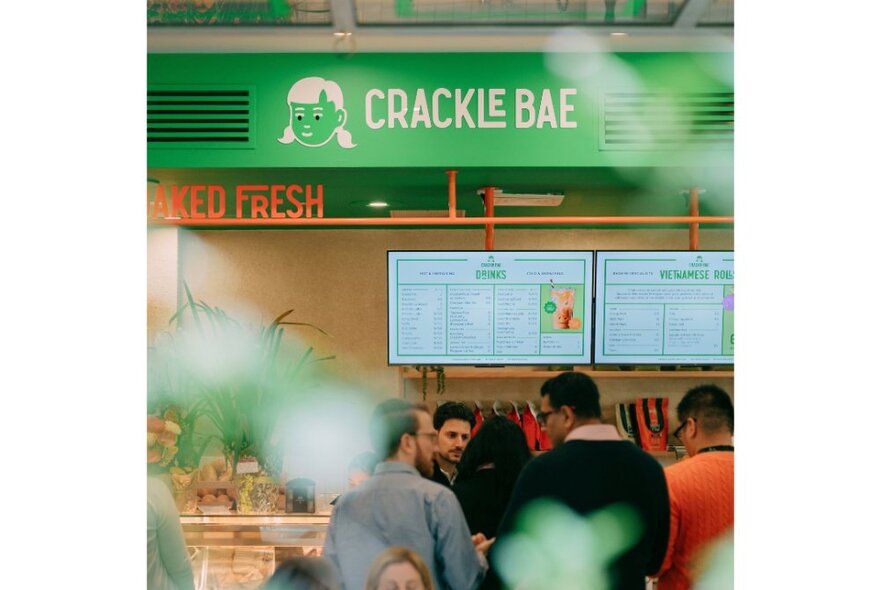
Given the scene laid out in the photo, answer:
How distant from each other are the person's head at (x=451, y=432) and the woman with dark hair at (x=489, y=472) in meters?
0.20

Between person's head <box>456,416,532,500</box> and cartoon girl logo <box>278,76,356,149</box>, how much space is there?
1.10 m

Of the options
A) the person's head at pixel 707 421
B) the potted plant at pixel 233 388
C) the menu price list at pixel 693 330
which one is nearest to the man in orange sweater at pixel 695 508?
the person's head at pixel 707 421

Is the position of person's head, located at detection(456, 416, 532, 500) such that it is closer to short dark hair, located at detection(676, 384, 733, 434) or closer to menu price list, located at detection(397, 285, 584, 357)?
menu price list, located at detection(397, 285, 584, 357)

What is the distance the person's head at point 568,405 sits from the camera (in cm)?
242

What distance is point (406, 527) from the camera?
7.66 ft

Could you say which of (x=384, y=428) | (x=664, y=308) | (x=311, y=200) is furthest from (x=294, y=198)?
(x=664, y=308)

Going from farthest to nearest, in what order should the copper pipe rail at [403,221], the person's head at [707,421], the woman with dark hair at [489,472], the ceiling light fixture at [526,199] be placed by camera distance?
the ceiling light fixture at [526,199] < the copper pipe rail at [403,221] < the person's head at [707,421] < the woman with dark hair at [489,472]

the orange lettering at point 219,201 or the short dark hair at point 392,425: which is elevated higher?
the orange lettering at point 219,201

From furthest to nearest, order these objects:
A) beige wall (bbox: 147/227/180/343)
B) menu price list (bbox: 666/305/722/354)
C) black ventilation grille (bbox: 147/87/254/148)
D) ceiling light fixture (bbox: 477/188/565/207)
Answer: beige wall (bbox: 147/227/180/343)
ceiling light fixture (bbox: 477/188/565/207)
menu price list (bbox: 666/305/722/354)
black ventilation grille (bbox: 147/87/254/148)

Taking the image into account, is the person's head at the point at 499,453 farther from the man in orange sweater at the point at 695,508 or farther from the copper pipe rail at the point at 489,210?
the copper pipe rail at the point at 489,210

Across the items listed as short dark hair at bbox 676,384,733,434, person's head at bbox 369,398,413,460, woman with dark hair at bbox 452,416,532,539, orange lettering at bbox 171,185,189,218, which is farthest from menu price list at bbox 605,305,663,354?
orange lettering at bbox 171,185,189,218

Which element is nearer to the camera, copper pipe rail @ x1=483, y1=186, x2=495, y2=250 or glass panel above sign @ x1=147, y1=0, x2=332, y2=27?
glass panel above sign @ x1=147, y1=0, x2=332, y2=27

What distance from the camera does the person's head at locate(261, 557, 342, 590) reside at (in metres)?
2.35

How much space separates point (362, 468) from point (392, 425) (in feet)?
0.54
